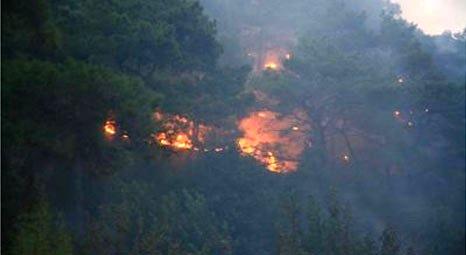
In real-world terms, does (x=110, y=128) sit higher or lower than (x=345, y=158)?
lower

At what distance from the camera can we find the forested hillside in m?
11.7

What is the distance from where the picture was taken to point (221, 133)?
26312 millimetres

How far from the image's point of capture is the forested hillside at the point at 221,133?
38.4ft

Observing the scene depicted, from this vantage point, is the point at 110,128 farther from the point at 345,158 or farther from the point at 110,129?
the point at 345,158

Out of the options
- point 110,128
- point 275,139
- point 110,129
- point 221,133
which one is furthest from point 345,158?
point 110,128

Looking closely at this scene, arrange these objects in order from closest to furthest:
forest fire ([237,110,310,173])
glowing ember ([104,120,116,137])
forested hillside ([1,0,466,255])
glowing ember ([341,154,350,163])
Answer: forested hillside ([1,0,466,255]) < glowing ember ([104,120,116,137]) < forest fire ([237,110,310,173]) < glowing ember ([341,154,350,163])

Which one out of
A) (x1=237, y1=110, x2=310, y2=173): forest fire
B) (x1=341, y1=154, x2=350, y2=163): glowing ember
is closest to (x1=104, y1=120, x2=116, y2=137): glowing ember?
(x1=237, y1=110, x2=310, y2=173): forest fire

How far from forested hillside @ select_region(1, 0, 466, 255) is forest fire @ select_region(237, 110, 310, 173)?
0.17 m

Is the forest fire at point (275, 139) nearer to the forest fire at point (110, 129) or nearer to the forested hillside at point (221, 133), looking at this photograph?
the forested hillside at point (221, 133)

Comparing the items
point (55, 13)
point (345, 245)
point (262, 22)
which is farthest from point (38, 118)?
point (262, 22)

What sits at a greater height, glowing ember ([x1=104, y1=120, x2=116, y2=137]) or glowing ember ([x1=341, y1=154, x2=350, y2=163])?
glowing ember ([x1=341, y1=154, x2=350, y2=163])

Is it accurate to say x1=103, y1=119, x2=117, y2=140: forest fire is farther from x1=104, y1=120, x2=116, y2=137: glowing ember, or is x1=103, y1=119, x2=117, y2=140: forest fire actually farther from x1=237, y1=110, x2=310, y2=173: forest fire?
x1=237, y1=110, x2=310, y2=173: forest fire

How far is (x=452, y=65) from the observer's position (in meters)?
40.3

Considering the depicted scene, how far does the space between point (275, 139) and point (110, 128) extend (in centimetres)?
2020
